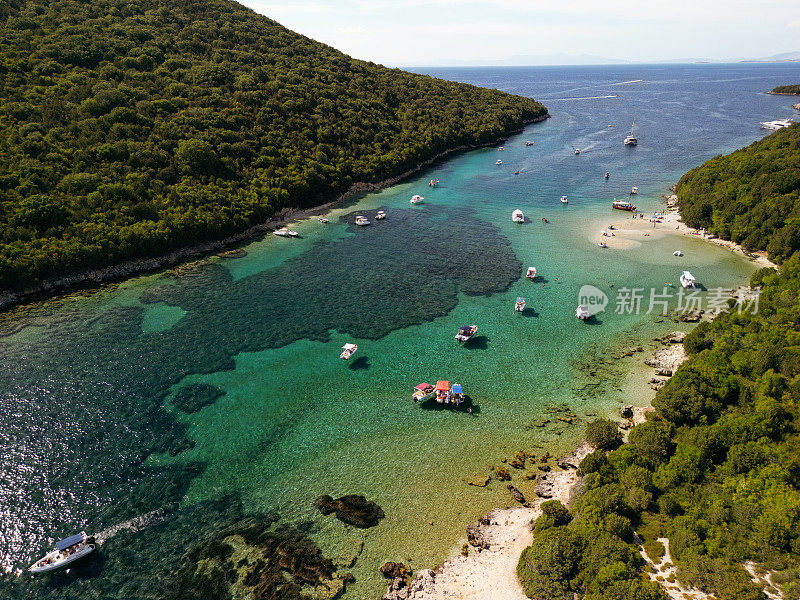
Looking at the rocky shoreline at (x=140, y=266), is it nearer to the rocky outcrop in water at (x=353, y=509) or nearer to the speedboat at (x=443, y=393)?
the speedboat at (x=443, y=393)

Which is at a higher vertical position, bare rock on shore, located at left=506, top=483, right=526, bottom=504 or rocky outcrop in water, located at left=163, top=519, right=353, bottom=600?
bare rock on shore, located at left=506, top=483, right=526, bottom=504

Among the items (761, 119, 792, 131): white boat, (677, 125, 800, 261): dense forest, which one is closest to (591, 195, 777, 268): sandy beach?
(677, 125, 800, 261): dense forest

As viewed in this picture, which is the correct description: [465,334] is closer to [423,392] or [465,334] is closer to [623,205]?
[423,392]

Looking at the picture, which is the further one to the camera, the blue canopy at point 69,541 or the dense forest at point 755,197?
the dense forest at point 755,197

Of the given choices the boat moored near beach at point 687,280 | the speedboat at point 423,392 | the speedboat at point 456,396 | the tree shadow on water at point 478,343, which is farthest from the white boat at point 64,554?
the boat moored near beach at point 687,280

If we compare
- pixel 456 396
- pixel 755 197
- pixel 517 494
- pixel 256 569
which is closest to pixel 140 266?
pixel 256 569

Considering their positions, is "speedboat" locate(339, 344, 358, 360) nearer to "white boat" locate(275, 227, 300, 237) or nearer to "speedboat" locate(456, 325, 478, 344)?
"speedboat" locate(456, 325, 478, 344)

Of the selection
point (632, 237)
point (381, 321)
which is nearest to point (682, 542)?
point (381, 321)
